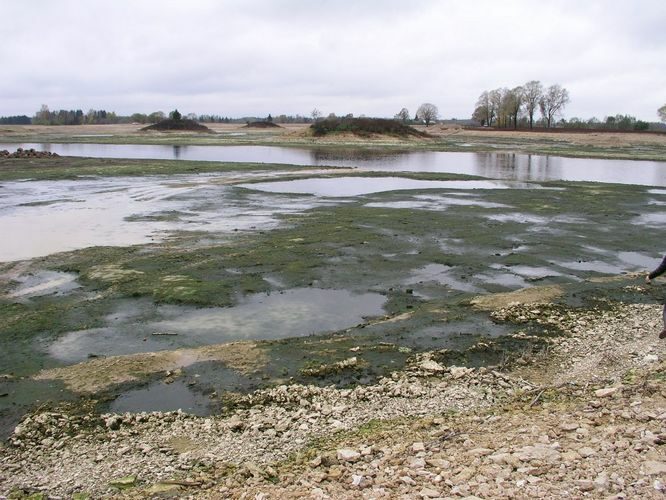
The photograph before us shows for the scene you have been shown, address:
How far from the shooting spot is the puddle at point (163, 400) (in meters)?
7.70

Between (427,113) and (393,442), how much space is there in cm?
16356

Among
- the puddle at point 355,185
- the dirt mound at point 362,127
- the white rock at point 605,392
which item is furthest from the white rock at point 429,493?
the dirt mound at point 362,127

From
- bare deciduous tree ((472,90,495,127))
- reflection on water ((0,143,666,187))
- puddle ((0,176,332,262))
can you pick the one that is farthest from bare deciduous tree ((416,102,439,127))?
puddle ((0,176,332,262))

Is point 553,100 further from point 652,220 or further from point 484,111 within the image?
point 652,220

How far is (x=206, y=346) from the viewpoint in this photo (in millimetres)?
9703

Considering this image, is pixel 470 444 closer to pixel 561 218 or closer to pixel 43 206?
pixel 561 218

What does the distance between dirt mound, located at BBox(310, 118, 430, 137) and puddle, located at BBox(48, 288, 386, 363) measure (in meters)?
82.5

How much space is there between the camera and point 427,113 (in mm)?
163000

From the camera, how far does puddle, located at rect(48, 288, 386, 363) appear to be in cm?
990

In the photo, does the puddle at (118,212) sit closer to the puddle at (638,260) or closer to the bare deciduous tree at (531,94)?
the puddle at (638,260)

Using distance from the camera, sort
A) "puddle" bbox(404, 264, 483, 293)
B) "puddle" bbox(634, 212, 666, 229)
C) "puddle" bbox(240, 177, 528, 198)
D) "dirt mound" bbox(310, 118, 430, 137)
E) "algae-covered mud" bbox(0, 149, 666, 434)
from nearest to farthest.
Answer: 1. "algae-covered mud" bbox(0, 149, 666, 434)
2. "puddle" bbox(404, 264, 483, 293)
3. "puddle" bbox(634, 212, 666, 229)
4. "puddle" bbox(240, 177, 528, 198)
5. "dirt mound" bbox(310, 118, 430, 137)

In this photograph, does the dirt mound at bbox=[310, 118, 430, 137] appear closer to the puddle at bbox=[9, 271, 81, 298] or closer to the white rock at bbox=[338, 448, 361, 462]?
the puddle at bbox=[9, 271, 81, 298]

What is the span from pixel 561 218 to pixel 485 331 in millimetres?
14496

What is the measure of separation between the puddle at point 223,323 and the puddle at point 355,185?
1730 cm
